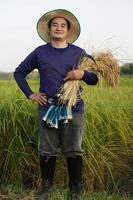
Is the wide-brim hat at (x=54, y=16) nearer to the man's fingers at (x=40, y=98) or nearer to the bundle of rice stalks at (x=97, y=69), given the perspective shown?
the bundle of rice stalks at (x=97, y=69)

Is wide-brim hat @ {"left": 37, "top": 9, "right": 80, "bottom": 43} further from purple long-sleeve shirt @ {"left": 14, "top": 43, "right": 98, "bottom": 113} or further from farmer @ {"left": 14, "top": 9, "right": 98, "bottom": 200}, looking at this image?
purple long-sleeve shirt @ {"left": 14, "top": 43, "right": 98, "bottom": 113}

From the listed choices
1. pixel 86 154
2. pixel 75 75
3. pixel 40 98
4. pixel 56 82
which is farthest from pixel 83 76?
pixel 86 154

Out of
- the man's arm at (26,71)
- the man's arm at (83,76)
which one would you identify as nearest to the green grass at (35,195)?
the man's arm at (26,71)

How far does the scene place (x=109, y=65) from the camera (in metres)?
4.54

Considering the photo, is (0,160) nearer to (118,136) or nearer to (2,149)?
(2,149)

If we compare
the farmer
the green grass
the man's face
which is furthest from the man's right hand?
the green grass

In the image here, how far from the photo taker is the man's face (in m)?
4.39

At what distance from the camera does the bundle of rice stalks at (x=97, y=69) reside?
4.36 metres

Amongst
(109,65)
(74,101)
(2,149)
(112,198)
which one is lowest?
(112,198)

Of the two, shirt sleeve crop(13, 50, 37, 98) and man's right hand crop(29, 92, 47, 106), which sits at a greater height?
shirt sleeve crop(13, 50, 37, 98)

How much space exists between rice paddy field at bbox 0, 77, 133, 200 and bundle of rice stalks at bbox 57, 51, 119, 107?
0.48 m

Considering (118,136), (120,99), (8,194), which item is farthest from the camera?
(120,99)

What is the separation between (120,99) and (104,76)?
2.16 meters

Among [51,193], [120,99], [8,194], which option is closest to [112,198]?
[51,193]
